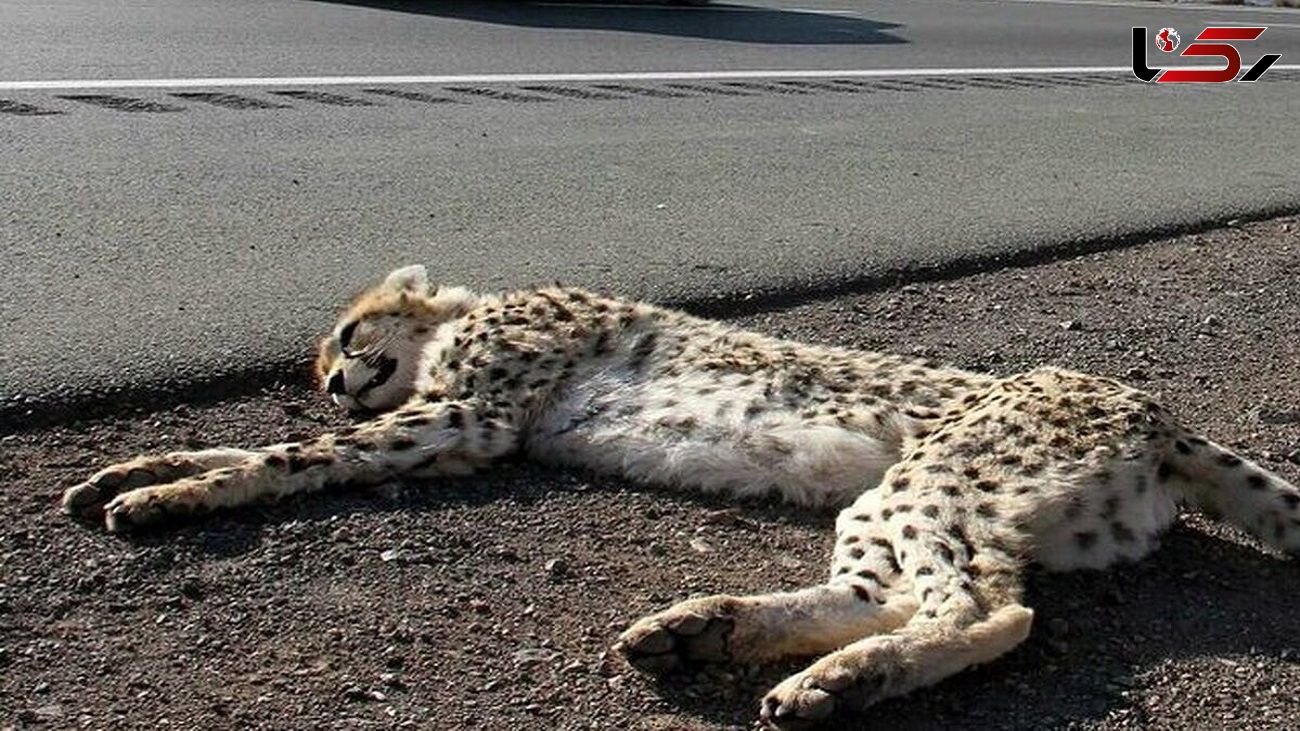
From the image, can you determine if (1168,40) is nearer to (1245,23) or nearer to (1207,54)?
(1207,54)

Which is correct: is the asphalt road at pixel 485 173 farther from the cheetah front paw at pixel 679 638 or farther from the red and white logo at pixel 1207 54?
the cheetah front paw at pixel 679 638

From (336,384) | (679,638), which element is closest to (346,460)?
(336,384)

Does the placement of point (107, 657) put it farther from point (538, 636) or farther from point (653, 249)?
point (653, 249)

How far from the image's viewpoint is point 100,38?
12984 millimetres

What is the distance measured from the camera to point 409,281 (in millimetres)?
6242

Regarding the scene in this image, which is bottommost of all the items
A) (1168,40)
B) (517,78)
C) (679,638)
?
(1168,40)

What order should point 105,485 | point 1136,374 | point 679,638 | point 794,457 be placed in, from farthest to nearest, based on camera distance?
point 1136,374
point 794,457
point 105,485
point 679,638

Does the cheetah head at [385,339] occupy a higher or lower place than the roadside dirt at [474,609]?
higher

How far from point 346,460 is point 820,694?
1.84 metres

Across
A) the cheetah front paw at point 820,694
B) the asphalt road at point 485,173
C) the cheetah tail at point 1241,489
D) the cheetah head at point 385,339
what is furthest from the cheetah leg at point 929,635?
the asphalt road at point 485,173

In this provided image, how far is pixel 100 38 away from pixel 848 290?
7635 mm

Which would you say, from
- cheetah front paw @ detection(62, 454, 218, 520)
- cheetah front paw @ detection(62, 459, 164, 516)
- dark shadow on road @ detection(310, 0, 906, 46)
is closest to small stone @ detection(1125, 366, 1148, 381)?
cheetah front paw @ detection(62, 454, 218, 520)

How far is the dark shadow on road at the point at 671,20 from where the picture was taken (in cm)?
1717

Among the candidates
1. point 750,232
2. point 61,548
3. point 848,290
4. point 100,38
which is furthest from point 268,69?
point 61,548
